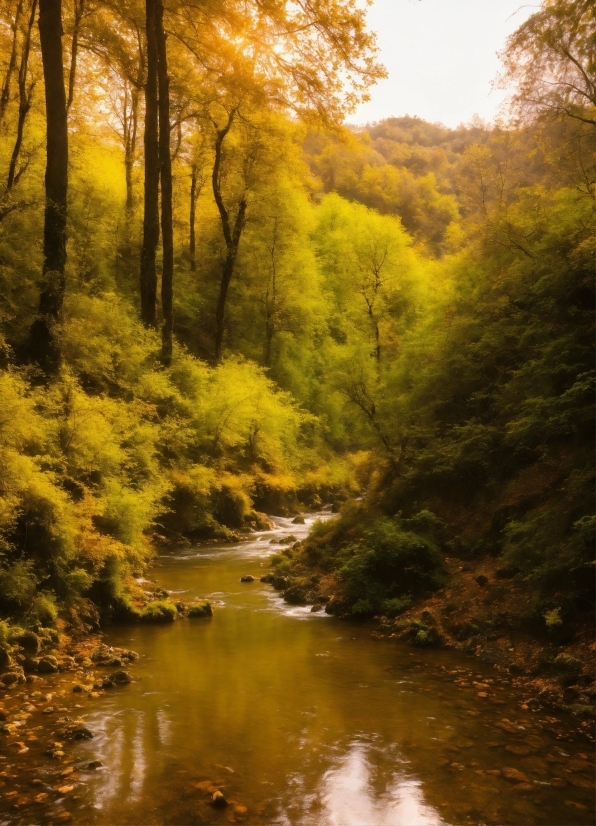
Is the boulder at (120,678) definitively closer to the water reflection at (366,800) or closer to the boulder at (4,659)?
the boulder at (4,659)

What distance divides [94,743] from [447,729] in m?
3.25

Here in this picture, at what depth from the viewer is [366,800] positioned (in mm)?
4934

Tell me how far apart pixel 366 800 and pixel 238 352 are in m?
22.7

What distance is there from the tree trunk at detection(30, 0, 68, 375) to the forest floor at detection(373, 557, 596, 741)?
7.44m

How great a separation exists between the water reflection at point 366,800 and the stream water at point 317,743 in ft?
0.05

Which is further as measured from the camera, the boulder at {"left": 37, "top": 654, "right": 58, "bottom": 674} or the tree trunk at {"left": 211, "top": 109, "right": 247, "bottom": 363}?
the tree trunk at {"left": 211, "top": 109, "right": 247, "bottom": 363}

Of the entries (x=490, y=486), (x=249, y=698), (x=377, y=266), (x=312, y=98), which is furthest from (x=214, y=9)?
(x=249, y=698)

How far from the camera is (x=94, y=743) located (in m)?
5.66

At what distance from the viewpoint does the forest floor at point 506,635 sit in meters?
6.66

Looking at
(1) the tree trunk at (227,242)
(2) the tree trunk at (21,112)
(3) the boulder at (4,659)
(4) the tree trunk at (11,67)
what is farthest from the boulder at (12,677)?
(1) the tree trunk at (227,242)

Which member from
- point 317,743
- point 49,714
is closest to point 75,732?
point 49,714

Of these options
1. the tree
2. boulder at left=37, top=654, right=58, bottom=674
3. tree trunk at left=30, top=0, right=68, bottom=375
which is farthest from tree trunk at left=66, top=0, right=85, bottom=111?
boulder at left=37, top=654, right=58, bottom=674

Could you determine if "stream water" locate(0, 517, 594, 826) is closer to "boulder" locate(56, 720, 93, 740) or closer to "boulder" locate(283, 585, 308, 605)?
"boulder" locate(56, 720, 93, 740)

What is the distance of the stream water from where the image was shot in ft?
15.5
